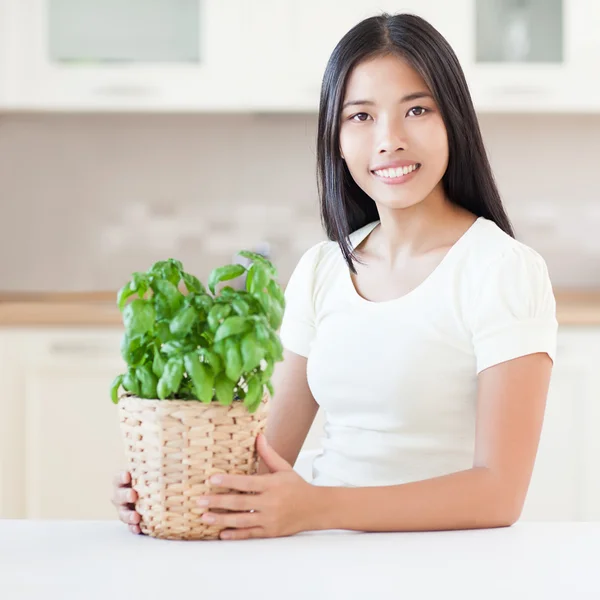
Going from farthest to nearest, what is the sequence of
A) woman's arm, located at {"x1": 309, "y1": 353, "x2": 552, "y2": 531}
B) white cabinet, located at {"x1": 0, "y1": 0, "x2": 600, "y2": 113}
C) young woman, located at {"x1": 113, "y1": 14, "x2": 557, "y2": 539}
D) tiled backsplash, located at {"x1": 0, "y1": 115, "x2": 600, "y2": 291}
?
tiled backsplash, located at {"x1": 0, "y1": 115, "x2": 600, "y2": 291} → white cabinet, located at {"x1": 0, "y1": 0, "x2": 600, "y2": 113} → young woman, located at {"x1": 113, "y1": 14, "x2": 557, "y2": 539} → woman's arm, located at {"x1": 309, "y1": 353, "x2": 552, "y2": 531}

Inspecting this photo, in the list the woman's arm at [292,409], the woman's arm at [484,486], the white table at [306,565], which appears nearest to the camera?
the white table at [306,565]

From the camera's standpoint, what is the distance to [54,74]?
Result: 108 inches

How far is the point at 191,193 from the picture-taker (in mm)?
3107

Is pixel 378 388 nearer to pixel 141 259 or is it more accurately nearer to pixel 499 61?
pixel 499 61

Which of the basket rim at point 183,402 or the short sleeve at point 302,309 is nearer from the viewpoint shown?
the basket rim at point 183,402

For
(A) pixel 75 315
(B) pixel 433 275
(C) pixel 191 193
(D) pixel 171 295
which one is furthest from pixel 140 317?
(C) pixel 191 193

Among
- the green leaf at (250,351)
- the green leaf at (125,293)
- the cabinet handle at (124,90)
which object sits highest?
the cabinet handle at (124,90)

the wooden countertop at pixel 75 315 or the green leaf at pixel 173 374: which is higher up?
the green leaf at pixel 173 374

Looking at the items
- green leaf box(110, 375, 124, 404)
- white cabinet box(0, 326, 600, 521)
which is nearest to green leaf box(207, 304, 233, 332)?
green leaf box(110, 375, 124, 404)

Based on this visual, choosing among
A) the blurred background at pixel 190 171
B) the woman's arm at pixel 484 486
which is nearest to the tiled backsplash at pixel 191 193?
the blurred background at pixel 190 171

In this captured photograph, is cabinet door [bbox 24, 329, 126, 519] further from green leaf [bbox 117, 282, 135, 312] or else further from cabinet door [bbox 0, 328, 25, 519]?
green leaf [bbox 117, 282, 135, 312]

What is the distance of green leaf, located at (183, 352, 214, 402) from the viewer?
79 cm

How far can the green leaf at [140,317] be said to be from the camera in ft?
2.71

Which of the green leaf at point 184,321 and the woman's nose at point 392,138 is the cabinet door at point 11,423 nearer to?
the woman's nose at point 392,138
